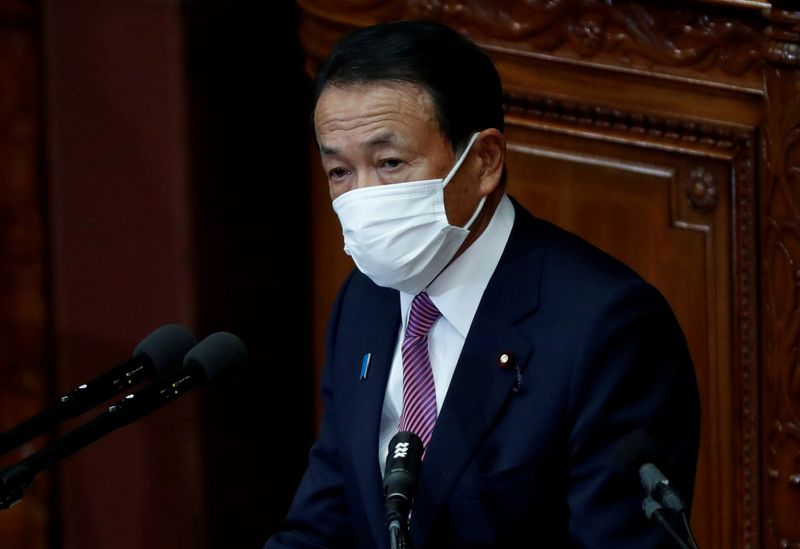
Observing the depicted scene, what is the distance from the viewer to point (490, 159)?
114 inches

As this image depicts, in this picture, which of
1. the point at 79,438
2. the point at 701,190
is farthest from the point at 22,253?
the point at 79,438

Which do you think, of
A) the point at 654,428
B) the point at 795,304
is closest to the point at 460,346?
the point at 654,428

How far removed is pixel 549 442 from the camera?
2730 mm

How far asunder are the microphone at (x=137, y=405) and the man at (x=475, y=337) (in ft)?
1.48

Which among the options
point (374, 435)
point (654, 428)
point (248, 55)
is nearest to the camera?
point (654, 428)

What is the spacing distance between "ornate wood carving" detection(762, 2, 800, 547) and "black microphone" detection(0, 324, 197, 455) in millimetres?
1689

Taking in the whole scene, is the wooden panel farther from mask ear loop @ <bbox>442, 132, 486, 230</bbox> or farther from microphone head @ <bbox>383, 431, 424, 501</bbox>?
A: microphone head @ <bbox>383, 431, 424, 501</bbox>

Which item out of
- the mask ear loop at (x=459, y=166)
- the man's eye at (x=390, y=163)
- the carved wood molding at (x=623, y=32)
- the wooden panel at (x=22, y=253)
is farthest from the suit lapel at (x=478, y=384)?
the wooden panel at (x=22, y=253)

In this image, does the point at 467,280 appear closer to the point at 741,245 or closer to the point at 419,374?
Result: the point at 419,374

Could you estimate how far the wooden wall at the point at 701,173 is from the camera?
3.76 metres

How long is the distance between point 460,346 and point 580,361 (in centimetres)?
28

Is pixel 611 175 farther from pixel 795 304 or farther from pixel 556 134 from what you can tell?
pixel 795 304

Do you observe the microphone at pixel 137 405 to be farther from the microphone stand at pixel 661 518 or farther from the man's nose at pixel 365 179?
the microphone stand at pixel 661 518

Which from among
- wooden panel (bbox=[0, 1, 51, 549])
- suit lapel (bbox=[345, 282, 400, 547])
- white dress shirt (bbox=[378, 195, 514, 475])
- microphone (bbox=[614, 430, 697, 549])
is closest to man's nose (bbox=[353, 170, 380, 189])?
white dress shirt (bbox=[378, 195, 514, 475])
